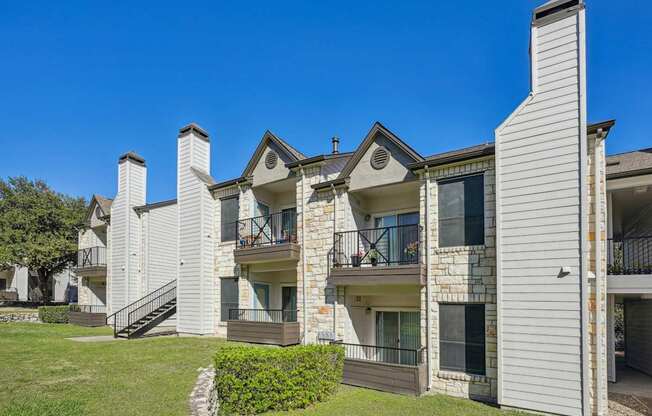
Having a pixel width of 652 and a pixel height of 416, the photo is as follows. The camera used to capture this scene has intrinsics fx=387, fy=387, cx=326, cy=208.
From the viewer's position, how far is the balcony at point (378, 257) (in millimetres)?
11055

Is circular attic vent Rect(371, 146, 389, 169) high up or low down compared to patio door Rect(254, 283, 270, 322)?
up

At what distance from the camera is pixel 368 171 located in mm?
12562

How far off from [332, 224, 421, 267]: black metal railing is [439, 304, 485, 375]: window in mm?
2047

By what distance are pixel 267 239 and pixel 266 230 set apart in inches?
15.8

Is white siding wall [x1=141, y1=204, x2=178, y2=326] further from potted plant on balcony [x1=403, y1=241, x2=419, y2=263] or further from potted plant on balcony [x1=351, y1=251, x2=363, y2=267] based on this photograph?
potted plant on balcony [x1=403, y1=241, x2=419, y2=263]

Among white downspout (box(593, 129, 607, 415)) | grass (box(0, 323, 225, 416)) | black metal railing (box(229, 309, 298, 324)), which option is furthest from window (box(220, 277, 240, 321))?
white downspout (box(593, 129, 607, 415))

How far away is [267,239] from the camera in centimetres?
1579

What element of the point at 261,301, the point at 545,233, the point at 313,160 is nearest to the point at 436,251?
the point at 545,233

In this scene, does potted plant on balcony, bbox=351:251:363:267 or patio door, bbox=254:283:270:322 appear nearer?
potted plant on balcony, bbox=351:251:363:267

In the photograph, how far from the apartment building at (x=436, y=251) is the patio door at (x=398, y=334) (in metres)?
0.05

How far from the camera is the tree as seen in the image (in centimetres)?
2638

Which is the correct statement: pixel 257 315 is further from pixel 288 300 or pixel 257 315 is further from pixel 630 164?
pixel 630 164

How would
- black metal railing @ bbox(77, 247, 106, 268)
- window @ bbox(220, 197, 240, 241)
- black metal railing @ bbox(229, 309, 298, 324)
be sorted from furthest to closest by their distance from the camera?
black metal railing @ bbox(77, 247, 106, 268), window @ bbox(220, 197, 240, 241), black metal railing @ bbox(229, 309, 298, 324)

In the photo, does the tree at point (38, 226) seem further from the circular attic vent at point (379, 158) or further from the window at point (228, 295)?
the circular attic vent at point (379, 158)
